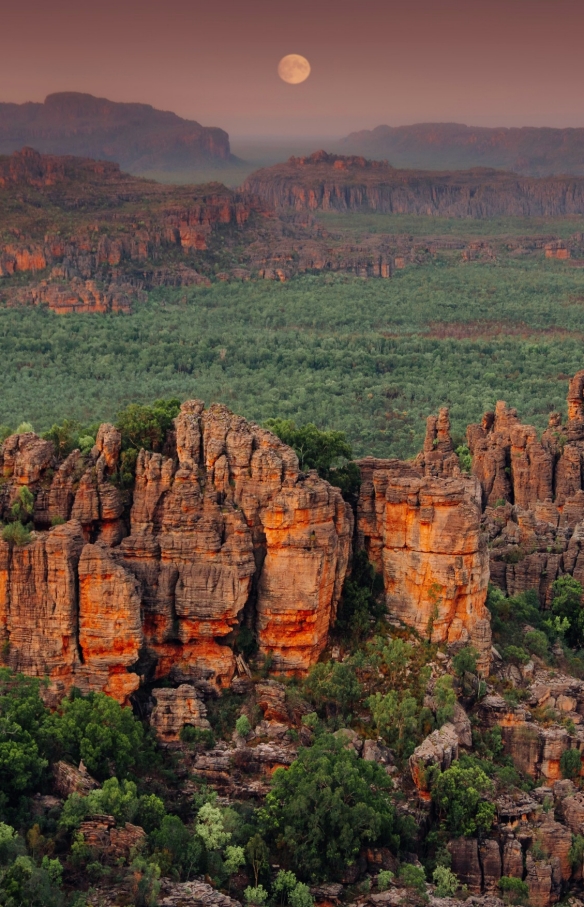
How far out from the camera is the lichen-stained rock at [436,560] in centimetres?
3853

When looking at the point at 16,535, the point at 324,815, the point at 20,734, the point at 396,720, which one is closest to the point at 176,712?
the point at 20,734

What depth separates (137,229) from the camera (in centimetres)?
15850

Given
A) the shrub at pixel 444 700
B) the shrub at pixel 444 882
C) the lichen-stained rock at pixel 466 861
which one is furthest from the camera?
the shrub at pixel 444 700

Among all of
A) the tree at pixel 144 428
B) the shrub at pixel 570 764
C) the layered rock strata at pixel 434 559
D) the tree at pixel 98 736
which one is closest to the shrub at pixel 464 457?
the layered rock strata at pixel 434 559

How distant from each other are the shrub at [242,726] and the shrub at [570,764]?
8.69m

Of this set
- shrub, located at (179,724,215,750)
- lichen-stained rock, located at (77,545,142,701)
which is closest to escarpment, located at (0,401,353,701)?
lichen-stained rock, located at (77,545,142,701)

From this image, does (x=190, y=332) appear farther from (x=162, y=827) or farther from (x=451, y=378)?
(x=162, y=827)

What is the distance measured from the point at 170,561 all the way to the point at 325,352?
87209 millimetres

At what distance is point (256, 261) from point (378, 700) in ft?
450

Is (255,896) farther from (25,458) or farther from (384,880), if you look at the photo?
(25,458)

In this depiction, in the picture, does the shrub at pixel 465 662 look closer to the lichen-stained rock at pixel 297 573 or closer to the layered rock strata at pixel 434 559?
the layered rock strata at pixel 434 559

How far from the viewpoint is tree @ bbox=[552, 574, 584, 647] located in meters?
45.5

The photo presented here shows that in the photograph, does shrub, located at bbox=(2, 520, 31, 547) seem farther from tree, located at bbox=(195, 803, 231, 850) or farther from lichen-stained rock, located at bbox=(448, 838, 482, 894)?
lichen-stained rock, located at bbox=(448, 838, 482, 894)

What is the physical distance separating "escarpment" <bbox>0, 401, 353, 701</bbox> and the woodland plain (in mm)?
44476
